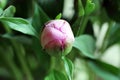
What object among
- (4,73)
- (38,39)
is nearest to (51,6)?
(38,39)

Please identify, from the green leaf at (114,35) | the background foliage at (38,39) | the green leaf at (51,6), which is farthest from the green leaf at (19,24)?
the green leaf at (114,35)

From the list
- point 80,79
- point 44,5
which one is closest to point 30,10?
point 44,5

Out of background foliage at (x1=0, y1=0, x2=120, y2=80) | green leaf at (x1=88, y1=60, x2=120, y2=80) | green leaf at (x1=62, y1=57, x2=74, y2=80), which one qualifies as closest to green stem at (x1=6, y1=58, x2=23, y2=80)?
background foliage at (x1=0, y1=0, x2=120, y2=80)

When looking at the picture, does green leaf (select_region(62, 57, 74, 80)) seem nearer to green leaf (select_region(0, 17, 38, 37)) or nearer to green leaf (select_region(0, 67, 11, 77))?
green leaf (select_region(0, 17, 38, 37))

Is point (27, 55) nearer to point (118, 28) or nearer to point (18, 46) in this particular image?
point (18, 46)

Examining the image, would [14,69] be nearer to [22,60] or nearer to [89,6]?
[22,60]

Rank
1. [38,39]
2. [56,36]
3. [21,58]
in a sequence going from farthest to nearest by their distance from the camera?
[21,58], [38,39], [56,36]
